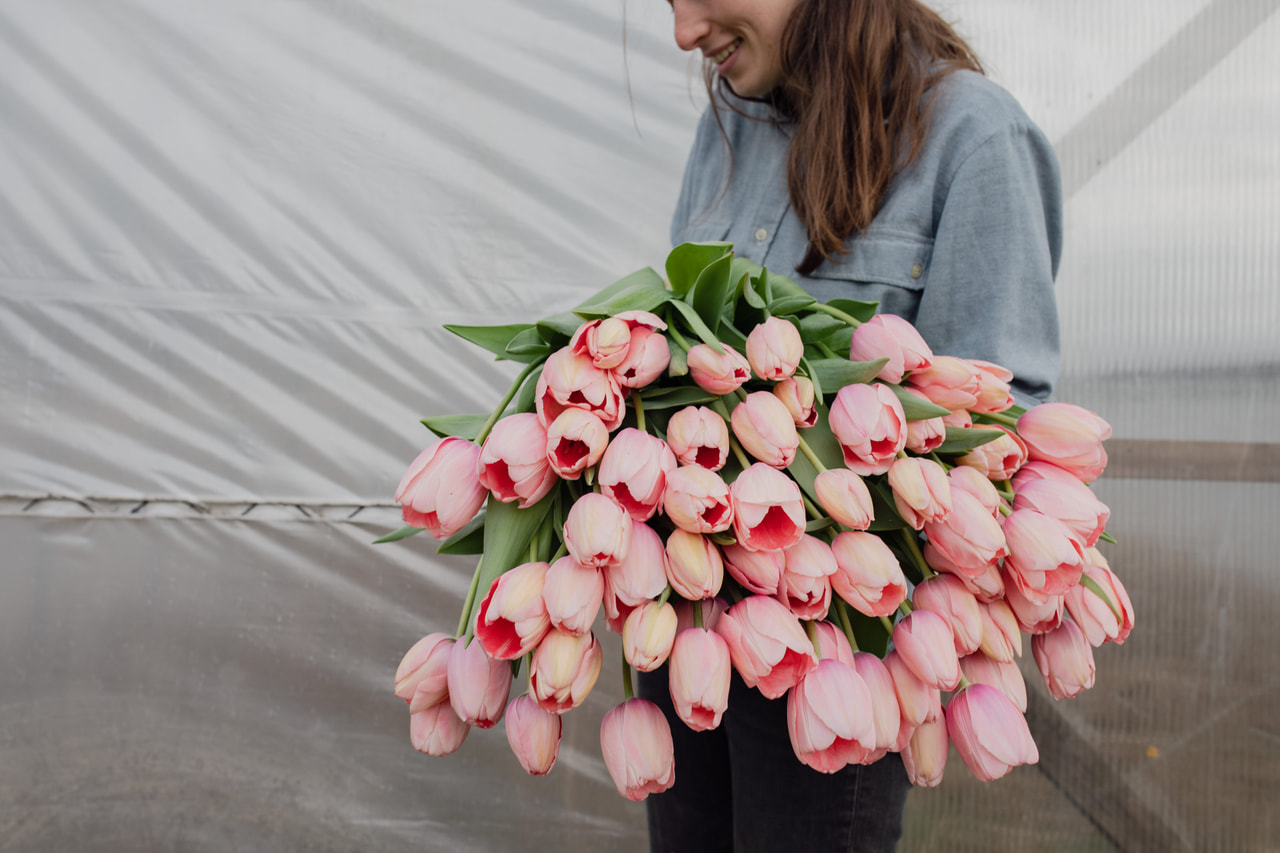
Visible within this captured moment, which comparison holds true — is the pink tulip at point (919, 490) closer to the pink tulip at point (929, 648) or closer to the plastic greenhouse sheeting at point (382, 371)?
the pink tulip at point (929, 648)

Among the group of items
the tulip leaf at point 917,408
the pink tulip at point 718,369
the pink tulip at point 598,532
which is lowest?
the pink tulip at point 598,532

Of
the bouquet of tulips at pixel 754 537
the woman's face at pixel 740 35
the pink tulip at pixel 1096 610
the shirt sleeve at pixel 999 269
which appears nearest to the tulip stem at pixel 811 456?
the bouquet of tulips at pixel 754 537

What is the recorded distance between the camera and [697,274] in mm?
332

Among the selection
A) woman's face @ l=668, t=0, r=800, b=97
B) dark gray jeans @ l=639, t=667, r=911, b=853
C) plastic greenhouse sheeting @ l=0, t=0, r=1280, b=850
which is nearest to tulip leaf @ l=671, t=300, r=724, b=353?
dark gray jeans @ l=639, t=667, r=911, b=853

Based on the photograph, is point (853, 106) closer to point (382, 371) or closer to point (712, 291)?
point (712, 291)

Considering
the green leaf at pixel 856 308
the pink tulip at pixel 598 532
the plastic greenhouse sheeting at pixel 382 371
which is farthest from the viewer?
the plastic greenhouse sheeting at pixel 382 371

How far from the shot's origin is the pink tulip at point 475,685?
10.2 inches

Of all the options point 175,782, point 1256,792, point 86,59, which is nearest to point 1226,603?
point 1256,792

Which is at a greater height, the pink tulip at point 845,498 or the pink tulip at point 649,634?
the pink tulip at point 845,498

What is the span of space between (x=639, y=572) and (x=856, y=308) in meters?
0.18

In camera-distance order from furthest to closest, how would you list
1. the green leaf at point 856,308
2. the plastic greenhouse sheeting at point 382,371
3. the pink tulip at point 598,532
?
the plastic greenhouse sheeting at point 382,371 < the green leaf at point 856,308 < the pink tulip at point 598,532

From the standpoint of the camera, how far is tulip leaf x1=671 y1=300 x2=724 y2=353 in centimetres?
28

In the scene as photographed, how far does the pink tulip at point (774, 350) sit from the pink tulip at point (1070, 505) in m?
0.11

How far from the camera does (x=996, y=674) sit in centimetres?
29
